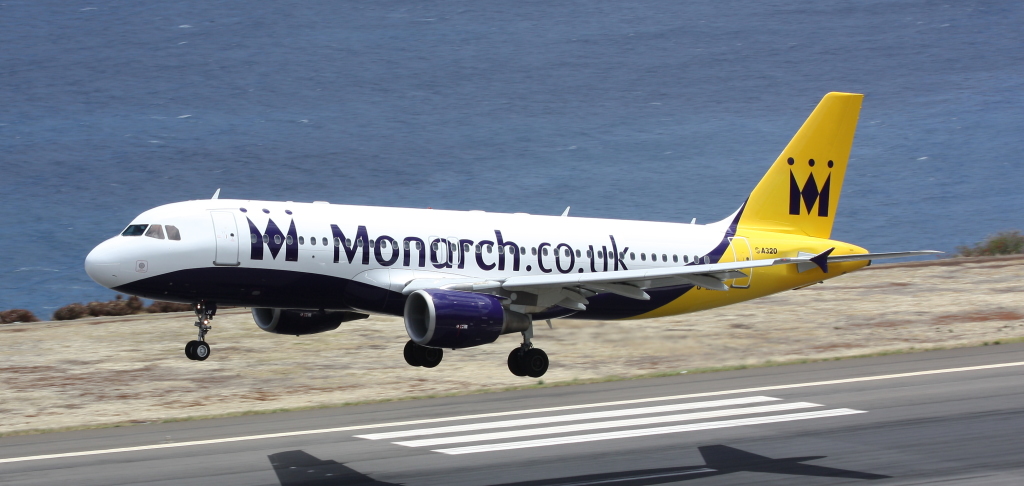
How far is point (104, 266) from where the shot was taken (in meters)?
24.3

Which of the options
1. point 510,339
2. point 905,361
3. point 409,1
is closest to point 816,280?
point 905,361

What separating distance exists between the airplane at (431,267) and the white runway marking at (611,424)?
239 cm

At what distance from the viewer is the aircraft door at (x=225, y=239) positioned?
1000 inches

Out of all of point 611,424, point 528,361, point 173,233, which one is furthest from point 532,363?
point 173,233

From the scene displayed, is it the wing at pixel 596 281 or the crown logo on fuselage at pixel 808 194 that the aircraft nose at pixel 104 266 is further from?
the crown logo on fuselage at pixel 808 194

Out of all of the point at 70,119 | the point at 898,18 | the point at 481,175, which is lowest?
the point at 481,175

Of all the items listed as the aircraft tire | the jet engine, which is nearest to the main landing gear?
the jet engine

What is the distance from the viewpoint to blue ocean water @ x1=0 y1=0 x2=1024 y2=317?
9694cm

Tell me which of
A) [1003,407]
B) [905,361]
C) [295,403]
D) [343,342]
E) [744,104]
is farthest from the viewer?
[744,104]

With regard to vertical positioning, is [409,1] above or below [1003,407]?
above

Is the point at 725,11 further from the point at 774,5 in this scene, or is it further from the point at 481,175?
the point at 481,175

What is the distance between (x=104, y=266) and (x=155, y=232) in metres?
1.44

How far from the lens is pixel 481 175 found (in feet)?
338

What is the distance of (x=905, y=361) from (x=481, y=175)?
7147cm
